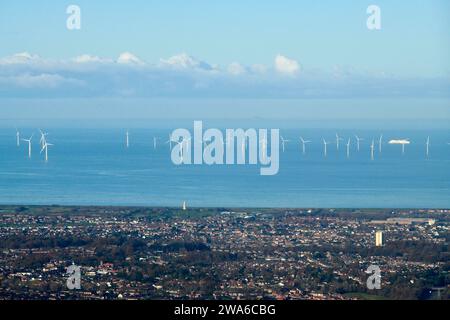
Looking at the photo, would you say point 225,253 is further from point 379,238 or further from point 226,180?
point 226,180

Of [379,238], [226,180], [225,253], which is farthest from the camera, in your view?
[226,180]

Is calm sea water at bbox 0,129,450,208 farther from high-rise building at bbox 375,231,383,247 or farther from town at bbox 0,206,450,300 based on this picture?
high-rise building at bbox 375,231,383,247

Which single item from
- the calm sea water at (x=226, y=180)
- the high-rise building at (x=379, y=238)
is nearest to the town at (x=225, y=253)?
the high-rise building at (x=379, y=238)

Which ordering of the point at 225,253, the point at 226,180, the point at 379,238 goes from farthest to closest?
the point at 226,180 → the point at 379,238 → the point at 225,253

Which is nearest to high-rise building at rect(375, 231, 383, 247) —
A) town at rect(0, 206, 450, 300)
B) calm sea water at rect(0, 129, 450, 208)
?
town at rect(0, 206, 450, 300)

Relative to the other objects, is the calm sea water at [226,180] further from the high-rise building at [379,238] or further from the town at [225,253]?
the high-rise building at [379,238]

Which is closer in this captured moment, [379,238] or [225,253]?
[225,253]

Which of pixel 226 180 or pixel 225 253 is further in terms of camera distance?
pixel 226 180

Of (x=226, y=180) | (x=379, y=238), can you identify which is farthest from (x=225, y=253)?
(x=226, y=180)

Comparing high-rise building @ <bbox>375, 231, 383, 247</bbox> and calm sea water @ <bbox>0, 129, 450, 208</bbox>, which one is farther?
calm sea water @ <bbox>0, 129, 450, 208</bbox>
